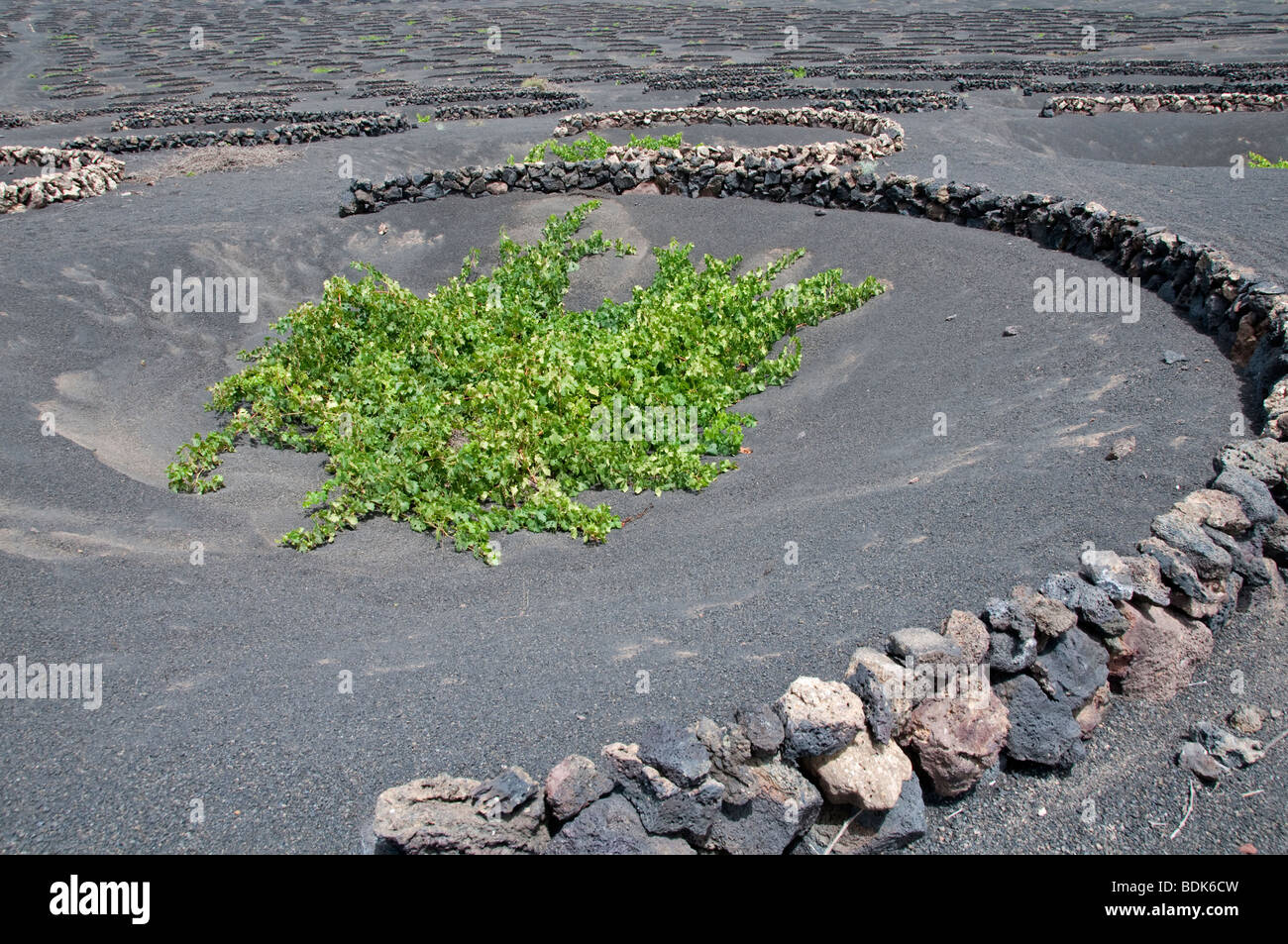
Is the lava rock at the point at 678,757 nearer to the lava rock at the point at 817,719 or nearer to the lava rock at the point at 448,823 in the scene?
the lava rock at the point at 817,719

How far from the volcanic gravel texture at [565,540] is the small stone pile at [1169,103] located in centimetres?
1023

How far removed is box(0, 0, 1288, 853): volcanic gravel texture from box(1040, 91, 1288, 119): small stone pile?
10.2 m

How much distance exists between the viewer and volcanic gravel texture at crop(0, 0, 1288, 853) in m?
4.54

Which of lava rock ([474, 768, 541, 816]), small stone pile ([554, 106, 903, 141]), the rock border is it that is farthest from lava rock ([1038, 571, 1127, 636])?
small stone pile ([554, 106, 903, 141])

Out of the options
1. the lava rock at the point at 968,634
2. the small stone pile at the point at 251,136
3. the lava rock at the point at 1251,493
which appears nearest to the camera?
the lava rock at the point at 968,634

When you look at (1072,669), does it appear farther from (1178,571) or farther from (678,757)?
(678,757)

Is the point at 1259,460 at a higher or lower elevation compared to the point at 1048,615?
higher

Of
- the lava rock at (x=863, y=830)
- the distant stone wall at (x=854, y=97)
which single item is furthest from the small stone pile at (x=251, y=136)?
the lava rock at (x=863, y=830)

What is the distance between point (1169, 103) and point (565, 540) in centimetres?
2640

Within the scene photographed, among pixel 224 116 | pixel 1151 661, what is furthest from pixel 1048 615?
pixel 224 116

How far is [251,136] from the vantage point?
937 inches

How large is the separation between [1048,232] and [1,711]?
12962 mm

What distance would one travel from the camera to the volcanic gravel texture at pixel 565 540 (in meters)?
4.54

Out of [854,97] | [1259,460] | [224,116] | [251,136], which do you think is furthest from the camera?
[854,97]
